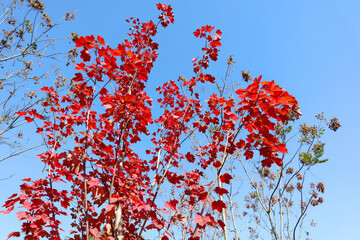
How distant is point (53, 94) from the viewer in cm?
294

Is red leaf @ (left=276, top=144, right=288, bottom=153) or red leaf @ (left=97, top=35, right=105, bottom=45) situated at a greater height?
red leaf @ (left=97, top=35, right=105, bottom=45)

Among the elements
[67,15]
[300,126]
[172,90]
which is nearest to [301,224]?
[300,126]

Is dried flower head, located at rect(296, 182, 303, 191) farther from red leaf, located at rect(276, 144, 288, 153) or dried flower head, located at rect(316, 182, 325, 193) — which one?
red leaf, located at rect(276, 144, 288, 153)

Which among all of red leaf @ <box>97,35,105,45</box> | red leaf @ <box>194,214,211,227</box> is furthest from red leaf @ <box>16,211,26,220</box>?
red leaf @ <box>97,35,105,45</box>

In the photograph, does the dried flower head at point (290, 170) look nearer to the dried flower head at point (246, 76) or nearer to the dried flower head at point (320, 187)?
the dried flower head at point (320, 187)

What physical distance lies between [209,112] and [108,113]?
3.71 feet

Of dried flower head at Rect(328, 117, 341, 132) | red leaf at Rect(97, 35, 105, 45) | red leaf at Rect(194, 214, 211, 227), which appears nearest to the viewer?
red leaf at Rect(194, 214, 211, 227)

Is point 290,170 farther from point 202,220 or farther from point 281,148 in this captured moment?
point 202,220

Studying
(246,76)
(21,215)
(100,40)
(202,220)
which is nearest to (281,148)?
(202,220)

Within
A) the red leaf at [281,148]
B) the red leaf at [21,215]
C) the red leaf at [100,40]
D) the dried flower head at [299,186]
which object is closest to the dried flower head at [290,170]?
the dried flower head at [299,186]

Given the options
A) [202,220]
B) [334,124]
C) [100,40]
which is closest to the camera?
[202,220]

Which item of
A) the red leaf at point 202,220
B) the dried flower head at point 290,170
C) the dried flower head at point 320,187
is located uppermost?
the dried flower head at point 290,170

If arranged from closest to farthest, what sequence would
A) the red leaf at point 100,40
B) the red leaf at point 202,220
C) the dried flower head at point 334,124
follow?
the red leaf at point 202,220 → the red leaf at point 100,40 → the dried flower head at point 334,124

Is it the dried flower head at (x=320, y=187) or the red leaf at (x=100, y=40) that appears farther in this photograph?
the dried flower head at (x=320, y=187)
